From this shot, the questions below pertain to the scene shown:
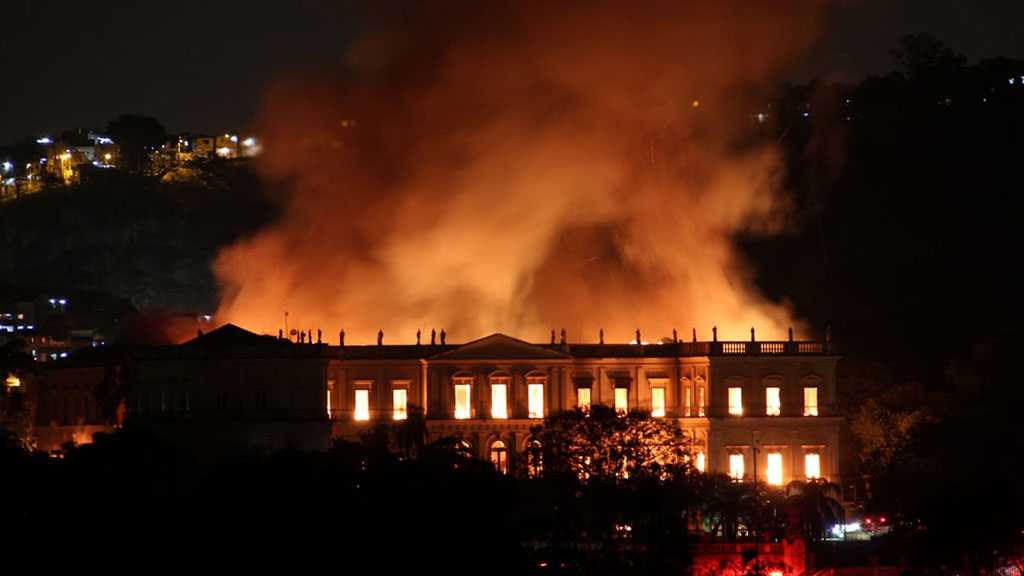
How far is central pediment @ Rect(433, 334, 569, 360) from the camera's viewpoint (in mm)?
93000

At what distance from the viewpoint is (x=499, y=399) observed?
305 ft

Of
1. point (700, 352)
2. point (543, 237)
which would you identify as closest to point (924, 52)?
point (543, 237)

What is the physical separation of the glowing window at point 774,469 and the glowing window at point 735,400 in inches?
84.5

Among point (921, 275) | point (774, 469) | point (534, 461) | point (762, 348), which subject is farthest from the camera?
point (921, 275)

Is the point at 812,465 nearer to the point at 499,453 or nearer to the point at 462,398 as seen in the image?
the point at 499,453

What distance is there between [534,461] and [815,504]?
9.60 m

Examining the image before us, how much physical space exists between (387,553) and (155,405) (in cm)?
3848

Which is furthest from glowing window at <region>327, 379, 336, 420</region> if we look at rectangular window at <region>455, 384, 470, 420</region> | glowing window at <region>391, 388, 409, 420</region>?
rectangular window at <region>455, 384, 470, 420</region>

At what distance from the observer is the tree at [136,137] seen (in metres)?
193

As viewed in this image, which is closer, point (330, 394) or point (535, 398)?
point (330, 394)

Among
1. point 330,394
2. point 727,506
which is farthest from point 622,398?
point 727,506

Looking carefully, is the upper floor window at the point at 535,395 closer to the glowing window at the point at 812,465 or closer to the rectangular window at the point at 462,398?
the rectangular window at the point at 462,398

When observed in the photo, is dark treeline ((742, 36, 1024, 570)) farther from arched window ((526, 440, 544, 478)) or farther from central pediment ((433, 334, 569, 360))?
central pediment ((433, 334, 569, 360))

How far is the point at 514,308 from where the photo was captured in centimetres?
10362
